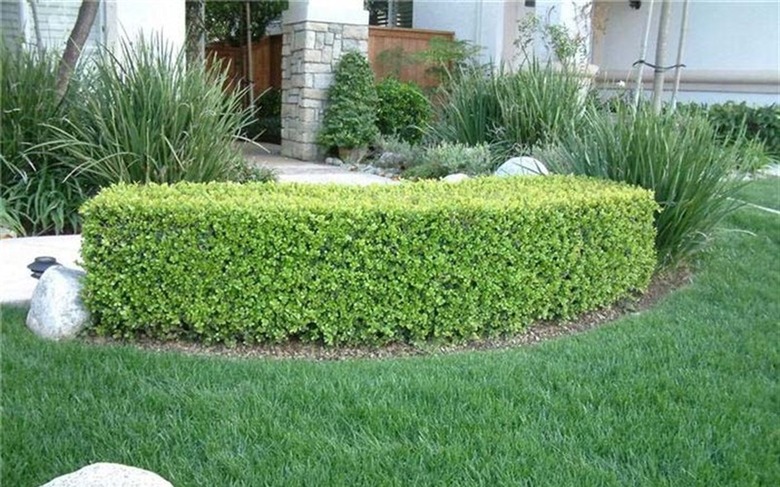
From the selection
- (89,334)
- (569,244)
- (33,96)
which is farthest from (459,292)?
(33,96)

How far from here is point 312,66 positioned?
9562 millimetres

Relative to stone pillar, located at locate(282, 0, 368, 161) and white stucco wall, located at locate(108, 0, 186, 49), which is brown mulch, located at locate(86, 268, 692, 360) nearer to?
white stucco wall, located at locate(108, 0, 186, 49)

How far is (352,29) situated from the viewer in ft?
32.0

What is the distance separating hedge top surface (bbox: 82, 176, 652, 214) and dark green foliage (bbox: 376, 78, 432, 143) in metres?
5.42

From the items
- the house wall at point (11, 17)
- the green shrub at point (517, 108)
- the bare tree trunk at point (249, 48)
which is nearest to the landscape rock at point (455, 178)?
the green shrub at point (517, 108)

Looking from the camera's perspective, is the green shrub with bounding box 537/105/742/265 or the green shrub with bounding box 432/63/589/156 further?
the green shrub with bounding box 432/63/589/156

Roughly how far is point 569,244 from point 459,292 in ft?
2.38

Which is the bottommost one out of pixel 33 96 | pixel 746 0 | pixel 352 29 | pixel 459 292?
pixel 459 292

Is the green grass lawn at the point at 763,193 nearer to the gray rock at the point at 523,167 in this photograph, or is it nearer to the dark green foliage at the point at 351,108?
the gray rock at the point at 523,167

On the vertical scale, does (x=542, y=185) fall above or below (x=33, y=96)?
below

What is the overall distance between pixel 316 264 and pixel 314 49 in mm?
6838

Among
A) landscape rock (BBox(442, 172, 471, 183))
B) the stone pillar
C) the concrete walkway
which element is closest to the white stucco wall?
the stone pillar

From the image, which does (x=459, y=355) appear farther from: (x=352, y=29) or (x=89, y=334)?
(x=352, y=29)

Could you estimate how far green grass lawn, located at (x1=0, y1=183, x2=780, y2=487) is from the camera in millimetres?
2295
